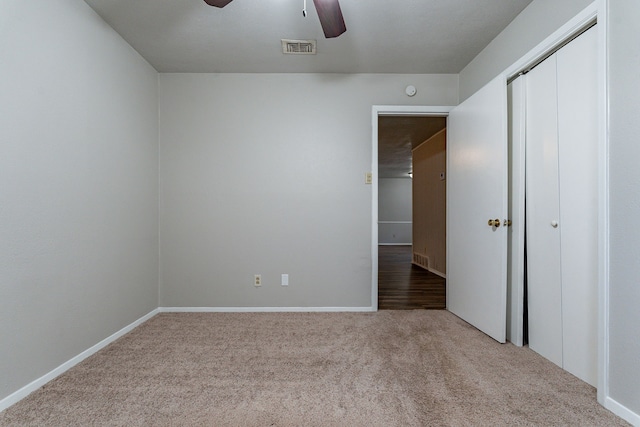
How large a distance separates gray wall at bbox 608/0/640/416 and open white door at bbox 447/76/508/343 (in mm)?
722

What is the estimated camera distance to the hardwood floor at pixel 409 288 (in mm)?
3205

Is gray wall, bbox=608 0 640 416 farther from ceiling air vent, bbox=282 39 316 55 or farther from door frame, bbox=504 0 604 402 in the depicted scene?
ceiling air vent, bbox=282 39 316 55

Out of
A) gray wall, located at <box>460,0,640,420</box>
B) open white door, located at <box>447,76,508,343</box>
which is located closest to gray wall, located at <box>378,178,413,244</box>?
open white door, located at <box>447,76,508,343</box>

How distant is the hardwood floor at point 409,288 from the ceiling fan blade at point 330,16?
8.33ft

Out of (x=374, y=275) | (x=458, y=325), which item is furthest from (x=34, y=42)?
(x=458, y=325)

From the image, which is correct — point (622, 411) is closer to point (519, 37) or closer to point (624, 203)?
point (624, 203)

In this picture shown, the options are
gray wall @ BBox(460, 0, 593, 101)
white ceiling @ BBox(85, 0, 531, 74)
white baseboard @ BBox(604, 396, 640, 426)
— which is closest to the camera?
white baseboard @ BBox(604, 396, 640, 426)

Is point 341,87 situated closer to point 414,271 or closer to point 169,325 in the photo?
point 169,325

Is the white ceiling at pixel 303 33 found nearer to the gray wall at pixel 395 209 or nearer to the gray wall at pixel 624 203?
the gray wall at pixel 624 203

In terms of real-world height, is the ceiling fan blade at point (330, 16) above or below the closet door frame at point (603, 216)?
above

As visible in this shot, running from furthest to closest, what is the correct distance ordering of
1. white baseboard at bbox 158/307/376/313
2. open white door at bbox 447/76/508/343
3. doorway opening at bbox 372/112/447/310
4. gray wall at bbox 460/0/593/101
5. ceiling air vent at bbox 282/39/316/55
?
1. doorway opening at bbox 372/112/447/310
2. white baseboard at bbox 158/307/376/313
3. ceiling air vent at bbox 282/39/316/55
4. open white door at bbox 447/76/508/343
5. gray wall at bbox 460/0/593/101

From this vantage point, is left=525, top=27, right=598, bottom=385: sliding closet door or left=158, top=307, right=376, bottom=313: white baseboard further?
left=158, top=307, right=376, bottom=313: white baseboard

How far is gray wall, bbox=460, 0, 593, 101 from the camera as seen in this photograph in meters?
1.75

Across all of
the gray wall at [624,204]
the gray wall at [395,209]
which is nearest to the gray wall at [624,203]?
the gray wall at [624,204]
